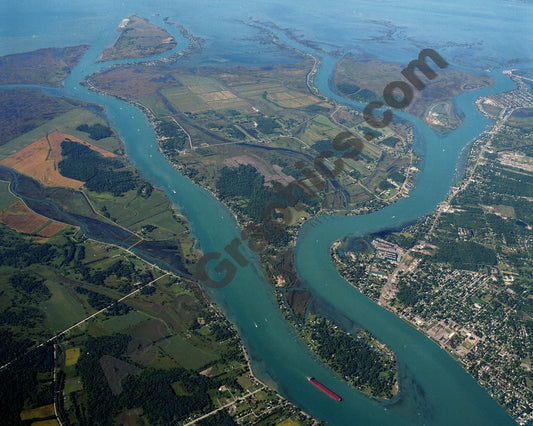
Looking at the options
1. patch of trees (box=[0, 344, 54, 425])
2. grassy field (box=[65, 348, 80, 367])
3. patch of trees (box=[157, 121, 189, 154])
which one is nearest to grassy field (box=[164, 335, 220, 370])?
grassy field (box=[65, 348, 80, 367])

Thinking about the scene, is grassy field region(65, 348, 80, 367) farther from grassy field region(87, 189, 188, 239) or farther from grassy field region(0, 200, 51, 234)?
grassy field region(0, 200, 51, 234)

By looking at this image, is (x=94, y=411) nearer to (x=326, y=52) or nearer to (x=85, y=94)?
(x=85, y=94)

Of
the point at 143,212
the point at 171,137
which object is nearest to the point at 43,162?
the point at 171,137

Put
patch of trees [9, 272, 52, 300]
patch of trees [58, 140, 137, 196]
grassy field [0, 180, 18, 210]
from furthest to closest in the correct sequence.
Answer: patch of trees [58, 140, 137, 196]
grassy field [0, 180, 18, 210]
patch of trees [9, 272, 52, 300]

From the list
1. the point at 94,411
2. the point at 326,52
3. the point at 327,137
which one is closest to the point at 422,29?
the point at 326,52

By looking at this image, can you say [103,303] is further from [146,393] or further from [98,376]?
[146,393]
